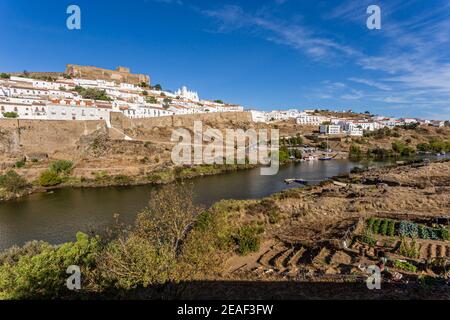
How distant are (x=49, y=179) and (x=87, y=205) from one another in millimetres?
9270

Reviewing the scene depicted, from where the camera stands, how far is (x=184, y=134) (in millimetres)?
49594

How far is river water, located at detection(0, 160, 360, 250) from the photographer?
56.4ft

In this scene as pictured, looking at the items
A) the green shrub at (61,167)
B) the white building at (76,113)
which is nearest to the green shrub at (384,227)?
the green shrub at (61,167)

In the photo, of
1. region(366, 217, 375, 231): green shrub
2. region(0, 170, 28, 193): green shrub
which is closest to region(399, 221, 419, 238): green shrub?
region(366, 217, 375, 231): green shrub

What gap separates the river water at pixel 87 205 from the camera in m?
17.2

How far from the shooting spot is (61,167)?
103ft

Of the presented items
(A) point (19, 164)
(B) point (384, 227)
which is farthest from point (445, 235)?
(A) point (19, 164)

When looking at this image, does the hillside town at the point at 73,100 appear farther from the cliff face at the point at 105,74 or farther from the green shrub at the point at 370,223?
the green shrub at the point at 370,223

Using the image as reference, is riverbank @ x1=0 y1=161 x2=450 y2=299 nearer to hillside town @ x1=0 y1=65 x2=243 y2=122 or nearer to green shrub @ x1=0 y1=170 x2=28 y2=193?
green shrub @ x1=0 y1=170 x2=28 y2=193

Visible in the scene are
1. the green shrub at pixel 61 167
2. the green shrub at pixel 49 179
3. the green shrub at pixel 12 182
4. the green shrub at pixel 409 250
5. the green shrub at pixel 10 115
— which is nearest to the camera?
the green shrub at pixel 409 250

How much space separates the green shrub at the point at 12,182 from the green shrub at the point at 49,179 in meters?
1.69

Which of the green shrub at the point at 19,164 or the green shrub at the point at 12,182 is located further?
the green shrub at the point at 19,164

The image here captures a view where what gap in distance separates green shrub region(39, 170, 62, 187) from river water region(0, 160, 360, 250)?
197cm

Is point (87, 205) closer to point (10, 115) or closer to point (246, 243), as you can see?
point (246, 243)
